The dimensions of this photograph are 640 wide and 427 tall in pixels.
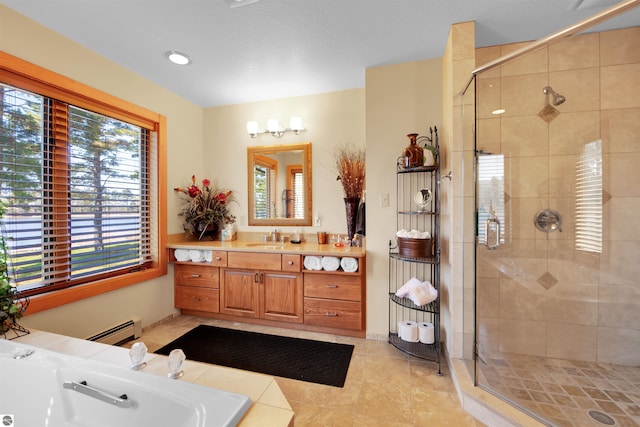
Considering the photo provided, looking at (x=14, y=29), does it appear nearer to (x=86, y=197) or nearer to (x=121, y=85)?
(x=121, y=85)

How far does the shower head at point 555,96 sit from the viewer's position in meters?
1.90

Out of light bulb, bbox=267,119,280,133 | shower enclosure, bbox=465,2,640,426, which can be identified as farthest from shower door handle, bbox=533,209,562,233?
light bulb, bbox=267,119,280,133

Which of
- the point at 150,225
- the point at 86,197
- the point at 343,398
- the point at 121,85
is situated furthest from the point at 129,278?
the point at 343,398

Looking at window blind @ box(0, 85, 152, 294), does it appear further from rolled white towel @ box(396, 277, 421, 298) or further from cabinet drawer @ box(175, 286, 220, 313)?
rolled white towel @ box(396, 277, 421, 298)

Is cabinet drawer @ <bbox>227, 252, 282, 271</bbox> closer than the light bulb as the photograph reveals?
Yes

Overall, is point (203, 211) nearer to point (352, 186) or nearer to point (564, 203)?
point (352, 186)

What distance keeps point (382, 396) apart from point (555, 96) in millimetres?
2390

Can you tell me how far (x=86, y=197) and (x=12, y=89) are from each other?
31.6 inches

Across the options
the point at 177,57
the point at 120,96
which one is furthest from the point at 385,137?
the point at 120,96

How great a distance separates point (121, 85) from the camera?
2.37m

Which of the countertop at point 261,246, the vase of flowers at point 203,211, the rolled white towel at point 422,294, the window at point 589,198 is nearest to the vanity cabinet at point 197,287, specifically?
the countertop at point 261,246

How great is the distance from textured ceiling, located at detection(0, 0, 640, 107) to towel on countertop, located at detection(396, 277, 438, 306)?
6.10ft

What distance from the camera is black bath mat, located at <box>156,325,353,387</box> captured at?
192 centimetres

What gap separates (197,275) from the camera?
281 centimetres
